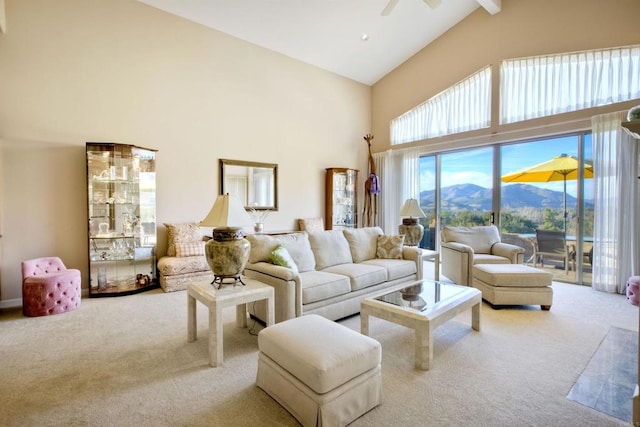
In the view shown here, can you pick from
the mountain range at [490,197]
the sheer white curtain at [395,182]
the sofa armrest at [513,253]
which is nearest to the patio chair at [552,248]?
the mountain range at [490,197]

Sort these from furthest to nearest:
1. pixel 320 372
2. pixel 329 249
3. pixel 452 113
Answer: pixel 452 113, pixel 329 249, pixel 320 372

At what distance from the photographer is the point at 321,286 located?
117 inches

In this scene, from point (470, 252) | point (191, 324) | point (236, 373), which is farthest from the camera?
point (470, 252)

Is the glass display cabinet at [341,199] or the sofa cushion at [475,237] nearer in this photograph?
the sofa cushion at [475,237]

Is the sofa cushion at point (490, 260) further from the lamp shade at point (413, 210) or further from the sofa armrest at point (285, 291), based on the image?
the sofa armrest at point (285, 291)

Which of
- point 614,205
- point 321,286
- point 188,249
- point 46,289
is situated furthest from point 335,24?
point 46,289

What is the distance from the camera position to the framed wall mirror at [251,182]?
544cm

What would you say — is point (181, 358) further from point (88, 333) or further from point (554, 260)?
point (554, 260)

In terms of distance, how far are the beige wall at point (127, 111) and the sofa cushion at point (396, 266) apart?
2.72m

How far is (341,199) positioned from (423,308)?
4640 mm

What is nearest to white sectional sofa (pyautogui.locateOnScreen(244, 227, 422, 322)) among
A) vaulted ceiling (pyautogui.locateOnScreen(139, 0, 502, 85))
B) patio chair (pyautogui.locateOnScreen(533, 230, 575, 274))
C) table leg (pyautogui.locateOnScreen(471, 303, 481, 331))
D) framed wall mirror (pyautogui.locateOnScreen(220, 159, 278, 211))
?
table leg (pyautogui.locateOnScreen(471, 303, 481, 331))

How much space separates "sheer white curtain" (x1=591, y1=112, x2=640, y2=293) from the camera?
4117 mm

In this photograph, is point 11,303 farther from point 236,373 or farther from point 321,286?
point 321,286

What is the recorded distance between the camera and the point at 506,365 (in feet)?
7.61
